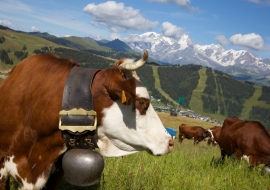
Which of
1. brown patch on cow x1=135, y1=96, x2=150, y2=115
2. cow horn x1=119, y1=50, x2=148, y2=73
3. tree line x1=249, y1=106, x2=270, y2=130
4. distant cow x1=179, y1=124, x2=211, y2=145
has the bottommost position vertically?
tree line x1=249, y1=106, x2=270, y2=130

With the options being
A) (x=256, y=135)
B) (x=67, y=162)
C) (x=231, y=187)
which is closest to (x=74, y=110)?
(x=67, y=162)

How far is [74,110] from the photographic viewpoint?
79.3 inches

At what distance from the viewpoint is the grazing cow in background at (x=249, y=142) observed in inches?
291

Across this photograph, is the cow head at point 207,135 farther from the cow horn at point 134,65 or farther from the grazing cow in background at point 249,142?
the cow horn at point 134,65

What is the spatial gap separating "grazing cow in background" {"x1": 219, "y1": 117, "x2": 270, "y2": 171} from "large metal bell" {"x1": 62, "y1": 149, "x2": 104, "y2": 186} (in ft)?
23.7

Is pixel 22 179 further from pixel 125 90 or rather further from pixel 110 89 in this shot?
pixel 125 90

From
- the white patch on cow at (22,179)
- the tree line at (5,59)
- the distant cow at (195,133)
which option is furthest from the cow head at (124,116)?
the tree line at (5,59)

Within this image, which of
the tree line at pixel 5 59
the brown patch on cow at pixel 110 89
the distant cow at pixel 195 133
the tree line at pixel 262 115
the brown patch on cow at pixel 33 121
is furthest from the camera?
the tree line at pixel 262 115

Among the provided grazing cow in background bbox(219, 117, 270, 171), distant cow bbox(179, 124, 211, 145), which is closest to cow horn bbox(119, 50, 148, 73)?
grazing cow in background bbox(219, 117, 270, 171)

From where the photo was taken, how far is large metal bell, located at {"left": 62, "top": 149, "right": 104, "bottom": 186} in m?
2.03

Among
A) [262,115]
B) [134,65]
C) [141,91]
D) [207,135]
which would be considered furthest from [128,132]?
[262,115]

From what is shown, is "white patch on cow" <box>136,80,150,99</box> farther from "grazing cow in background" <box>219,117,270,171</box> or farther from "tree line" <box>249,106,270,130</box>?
"tree line" <box>249,106,270,130</box>

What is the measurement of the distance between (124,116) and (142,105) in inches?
10.3

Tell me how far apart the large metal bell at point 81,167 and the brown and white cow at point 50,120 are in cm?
19
